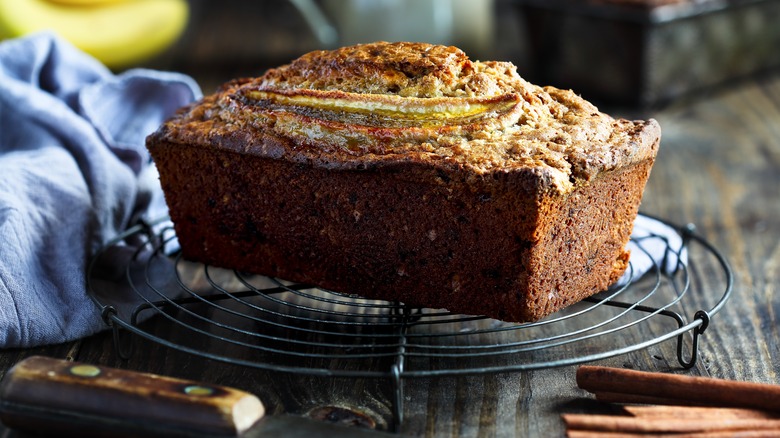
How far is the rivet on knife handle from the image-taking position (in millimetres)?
1359

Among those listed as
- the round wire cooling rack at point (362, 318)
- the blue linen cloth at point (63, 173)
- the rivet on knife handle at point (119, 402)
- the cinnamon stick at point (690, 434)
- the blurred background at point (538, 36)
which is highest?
the rivet on knife handle at point (119, 402)

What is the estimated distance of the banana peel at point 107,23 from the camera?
141 inches

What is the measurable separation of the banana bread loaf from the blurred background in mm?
1845

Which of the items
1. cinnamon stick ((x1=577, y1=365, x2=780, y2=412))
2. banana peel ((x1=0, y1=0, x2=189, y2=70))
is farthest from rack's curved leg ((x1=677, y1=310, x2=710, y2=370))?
banana peel ((x1=0, y1=0, x2=189, y2=70))

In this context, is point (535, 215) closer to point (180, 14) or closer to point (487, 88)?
point (487, 88)

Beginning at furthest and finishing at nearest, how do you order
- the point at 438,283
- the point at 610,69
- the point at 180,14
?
the point at 180,14 → the point at 610,69 → the point at 438,283

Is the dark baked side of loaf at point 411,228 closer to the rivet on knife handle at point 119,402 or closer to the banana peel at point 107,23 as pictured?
the rivet on knife handle at point 119,402

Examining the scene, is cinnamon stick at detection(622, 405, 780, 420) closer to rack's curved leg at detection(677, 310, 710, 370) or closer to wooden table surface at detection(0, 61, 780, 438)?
wooden table surface at detection(0, 61, 780, 438)

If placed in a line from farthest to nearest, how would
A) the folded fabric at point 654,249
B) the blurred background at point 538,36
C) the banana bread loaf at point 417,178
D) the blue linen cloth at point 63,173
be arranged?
the blurred background at point 538,36, the folded fabric at point 654,249, the blue linen cloth at point 63,173, the banana bread loaf at point 417,178

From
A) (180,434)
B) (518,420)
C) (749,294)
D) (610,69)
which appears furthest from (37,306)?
(610,69)

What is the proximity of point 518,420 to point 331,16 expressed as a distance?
3283 mm

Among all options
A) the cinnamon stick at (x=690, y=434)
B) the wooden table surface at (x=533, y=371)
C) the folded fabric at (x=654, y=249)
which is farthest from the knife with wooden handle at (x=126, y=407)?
the folded fabric at (x=654, y=249)

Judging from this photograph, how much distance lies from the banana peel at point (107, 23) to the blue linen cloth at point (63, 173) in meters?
1.07

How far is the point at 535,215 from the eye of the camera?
1600 millimetres
